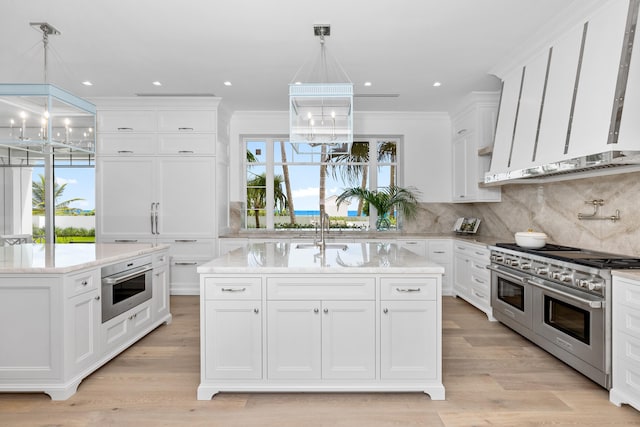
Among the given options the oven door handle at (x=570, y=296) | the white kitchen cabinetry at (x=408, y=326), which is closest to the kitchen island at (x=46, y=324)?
the white kitchen cabinetry at (x=408, y=326)

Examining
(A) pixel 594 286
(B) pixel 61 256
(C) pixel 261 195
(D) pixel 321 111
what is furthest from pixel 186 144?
(A) pixel 594 286

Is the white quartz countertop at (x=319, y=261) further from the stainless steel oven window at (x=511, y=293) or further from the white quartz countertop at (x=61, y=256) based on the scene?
the stainless steel oven window at (x=511, y=293)

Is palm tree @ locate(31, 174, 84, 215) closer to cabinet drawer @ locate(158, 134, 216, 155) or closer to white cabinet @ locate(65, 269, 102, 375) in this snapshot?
cabinet drawer @ locate(158, 134, 216, 155)

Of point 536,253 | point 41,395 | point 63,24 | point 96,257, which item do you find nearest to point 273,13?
point 63,24

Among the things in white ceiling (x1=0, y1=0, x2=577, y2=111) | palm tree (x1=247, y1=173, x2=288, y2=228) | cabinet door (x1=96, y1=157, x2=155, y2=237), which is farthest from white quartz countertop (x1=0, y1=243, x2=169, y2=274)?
palm tree (x1=247, y1=173, x2=288, y2=228)

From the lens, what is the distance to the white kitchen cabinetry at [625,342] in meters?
2.15

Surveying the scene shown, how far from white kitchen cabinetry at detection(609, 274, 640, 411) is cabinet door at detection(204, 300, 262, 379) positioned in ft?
7.50

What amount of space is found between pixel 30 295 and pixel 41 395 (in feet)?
2.26

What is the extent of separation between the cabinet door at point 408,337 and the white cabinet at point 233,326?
82cm

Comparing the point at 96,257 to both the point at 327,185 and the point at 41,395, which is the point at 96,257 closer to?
the point at 41,395

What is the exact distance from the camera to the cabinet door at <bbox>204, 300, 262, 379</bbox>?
232cm

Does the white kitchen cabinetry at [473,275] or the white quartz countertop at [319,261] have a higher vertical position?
the white quartz countertop at [319,261]

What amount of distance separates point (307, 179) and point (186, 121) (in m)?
2.05

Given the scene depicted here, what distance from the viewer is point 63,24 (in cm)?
298
